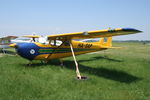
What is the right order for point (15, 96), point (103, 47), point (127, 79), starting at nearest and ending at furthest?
point (15, 96)
point (127, 79)
point (103, 47)

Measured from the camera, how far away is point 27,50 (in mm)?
8141

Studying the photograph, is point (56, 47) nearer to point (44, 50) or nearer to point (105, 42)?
point (44, 50)

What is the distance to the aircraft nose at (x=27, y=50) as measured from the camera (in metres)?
8.02

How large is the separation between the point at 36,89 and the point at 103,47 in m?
9.08

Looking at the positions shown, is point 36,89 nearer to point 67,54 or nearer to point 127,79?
point 127,79

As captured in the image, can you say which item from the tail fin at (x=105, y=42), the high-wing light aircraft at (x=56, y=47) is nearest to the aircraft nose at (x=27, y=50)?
the high-wing light aircraft at (x=56, y=47)

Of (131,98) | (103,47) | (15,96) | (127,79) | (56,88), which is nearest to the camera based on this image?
(15,96)

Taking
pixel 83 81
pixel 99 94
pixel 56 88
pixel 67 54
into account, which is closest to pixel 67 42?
pixel 67 54

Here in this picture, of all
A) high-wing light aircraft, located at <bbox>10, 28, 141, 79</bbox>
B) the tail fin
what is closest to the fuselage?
high-wing light aircraft, located at <bbox>10, 28, 141, 79</bbox>

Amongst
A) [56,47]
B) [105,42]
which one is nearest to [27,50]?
[56,47]

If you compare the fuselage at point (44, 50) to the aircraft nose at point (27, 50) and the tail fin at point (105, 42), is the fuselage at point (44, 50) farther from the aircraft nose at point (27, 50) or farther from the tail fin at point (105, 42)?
the tail fin at point (105, 42)

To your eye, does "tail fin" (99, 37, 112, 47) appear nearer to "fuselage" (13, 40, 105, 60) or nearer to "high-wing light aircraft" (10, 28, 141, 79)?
"high-wing light aircraft" (10, 28, 141, 79)

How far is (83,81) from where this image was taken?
5.85m

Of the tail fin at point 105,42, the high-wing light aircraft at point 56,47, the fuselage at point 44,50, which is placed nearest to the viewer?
the high-wing light aircraft at point 56,47
